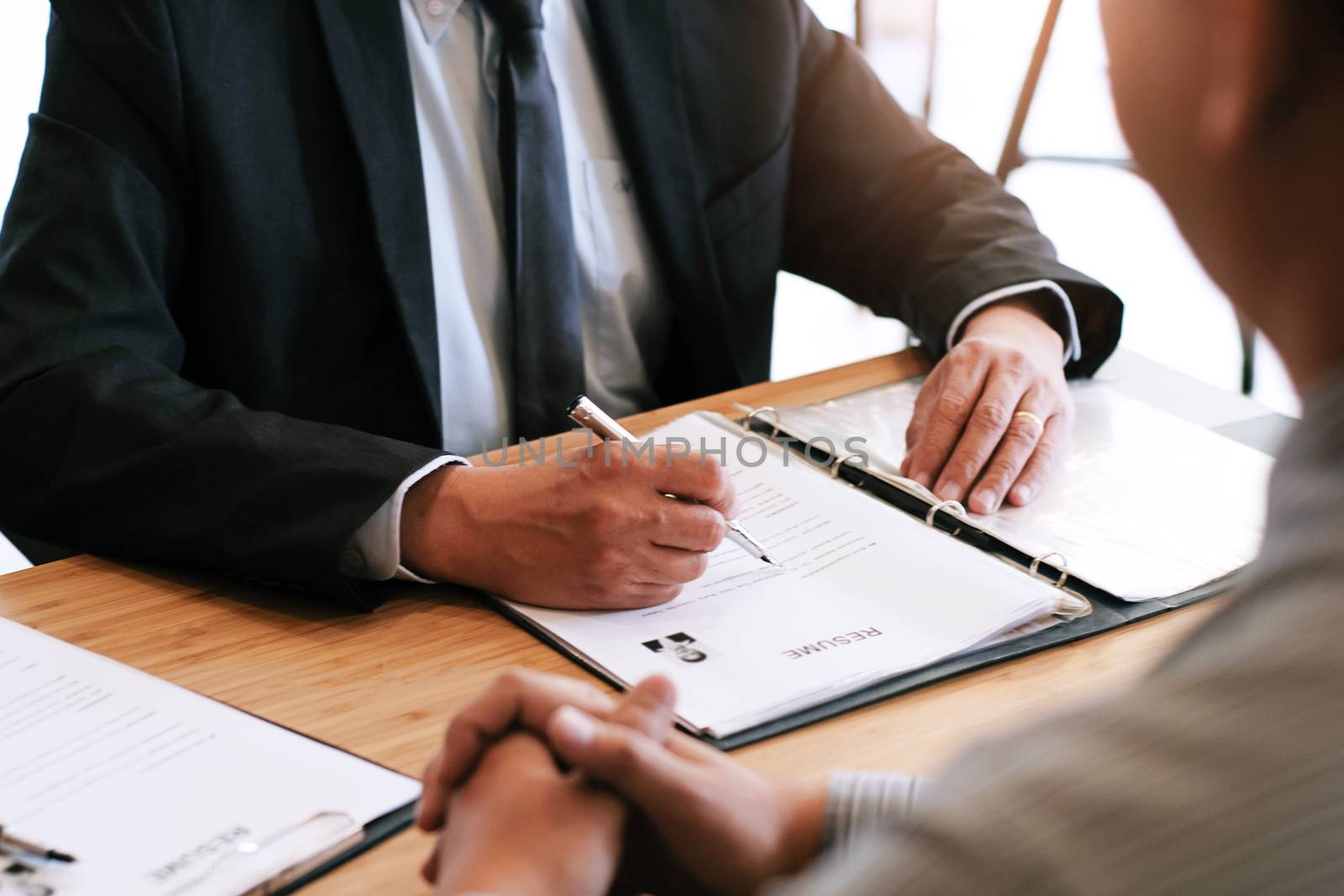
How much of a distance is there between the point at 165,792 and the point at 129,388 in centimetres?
47

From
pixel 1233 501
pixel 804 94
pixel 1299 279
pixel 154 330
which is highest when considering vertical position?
pixel 1299 279

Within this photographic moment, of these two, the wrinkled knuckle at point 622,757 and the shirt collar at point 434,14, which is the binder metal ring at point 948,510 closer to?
the wrinkled knuckle at point 622,757

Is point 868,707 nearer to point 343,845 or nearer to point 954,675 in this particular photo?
point 954,675

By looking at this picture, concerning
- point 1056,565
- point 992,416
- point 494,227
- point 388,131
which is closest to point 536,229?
point 494,227

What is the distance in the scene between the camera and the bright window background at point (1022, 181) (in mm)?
3533

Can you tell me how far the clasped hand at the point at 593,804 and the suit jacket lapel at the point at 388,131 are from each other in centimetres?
73

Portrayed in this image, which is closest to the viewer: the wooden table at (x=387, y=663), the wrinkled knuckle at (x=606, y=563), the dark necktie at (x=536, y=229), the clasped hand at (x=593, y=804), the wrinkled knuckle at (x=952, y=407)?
the clasped hand at (x=593, y=804)

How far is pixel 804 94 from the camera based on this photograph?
5.81 ft

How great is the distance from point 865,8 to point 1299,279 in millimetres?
3339

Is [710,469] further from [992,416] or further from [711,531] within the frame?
[992,416]

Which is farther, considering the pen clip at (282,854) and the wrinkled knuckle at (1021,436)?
the wrinkled knuckle at (1021,436)

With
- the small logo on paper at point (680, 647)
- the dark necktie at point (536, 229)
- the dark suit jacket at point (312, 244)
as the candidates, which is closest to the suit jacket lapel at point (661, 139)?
the dark suit jacket at point (312, 244)

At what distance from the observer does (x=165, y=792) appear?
730mm

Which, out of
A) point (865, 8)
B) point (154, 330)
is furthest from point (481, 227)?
point (865, 8)
